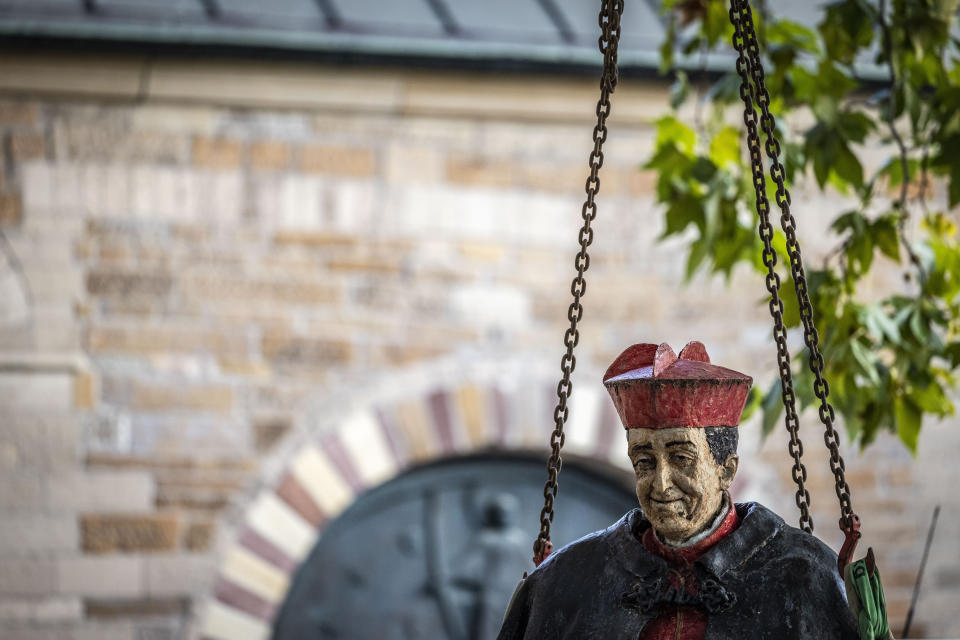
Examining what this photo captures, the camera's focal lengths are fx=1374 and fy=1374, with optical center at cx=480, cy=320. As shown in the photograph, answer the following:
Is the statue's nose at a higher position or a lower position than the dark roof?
lower

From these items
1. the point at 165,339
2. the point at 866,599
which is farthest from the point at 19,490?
the point at 866,599

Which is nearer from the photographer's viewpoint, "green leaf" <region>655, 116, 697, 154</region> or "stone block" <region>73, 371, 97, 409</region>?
"green leaf" <region>655, 116, 697, 154</region>

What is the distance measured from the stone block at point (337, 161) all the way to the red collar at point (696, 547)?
3.47 metres

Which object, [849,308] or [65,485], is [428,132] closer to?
[65,485]

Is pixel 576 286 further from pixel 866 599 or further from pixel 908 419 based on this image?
pixel 908 419

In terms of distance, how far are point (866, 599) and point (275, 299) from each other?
363 centimetres

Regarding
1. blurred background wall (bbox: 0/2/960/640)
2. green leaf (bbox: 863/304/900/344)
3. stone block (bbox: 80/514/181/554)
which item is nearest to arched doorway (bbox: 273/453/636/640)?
blurred background wall (bbox: 0/2/960/640)

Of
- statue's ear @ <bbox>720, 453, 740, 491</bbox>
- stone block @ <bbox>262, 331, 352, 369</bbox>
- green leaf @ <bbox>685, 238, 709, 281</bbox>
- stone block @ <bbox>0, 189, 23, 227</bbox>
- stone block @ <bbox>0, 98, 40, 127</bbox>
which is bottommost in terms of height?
statue's ear @ <bbox>720, 453, 740, 491</bbox>

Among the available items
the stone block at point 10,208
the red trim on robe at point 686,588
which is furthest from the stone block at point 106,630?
the red trim on robe at point 686,588

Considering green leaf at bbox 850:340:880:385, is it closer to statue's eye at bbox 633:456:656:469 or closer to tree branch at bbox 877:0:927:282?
tree branch at bbox 877:0:927:282

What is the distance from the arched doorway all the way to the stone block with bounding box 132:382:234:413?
0.65 metres

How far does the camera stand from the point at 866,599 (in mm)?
1881

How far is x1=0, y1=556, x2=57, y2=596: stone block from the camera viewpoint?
504 centimetres

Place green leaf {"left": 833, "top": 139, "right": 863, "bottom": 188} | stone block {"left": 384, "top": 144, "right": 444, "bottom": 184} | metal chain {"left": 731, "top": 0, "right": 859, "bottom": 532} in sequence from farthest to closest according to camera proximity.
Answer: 1. stone block {"left": 384, "top": 144, "right": 444, "bottom": 184}
2. green leaf {"left": 833, "top": 139, "right": 863, "bottom": 188}
3. metal chain {"left": 731, "top": 0, "right": 859, "bottom": 532}
